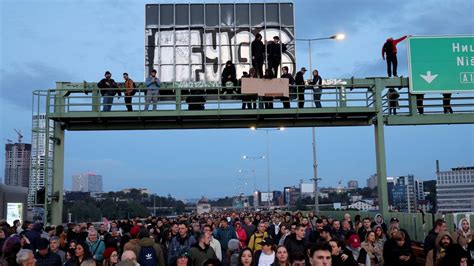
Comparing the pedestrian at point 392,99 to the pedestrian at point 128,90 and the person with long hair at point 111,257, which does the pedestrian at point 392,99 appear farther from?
the person with long hair at point 111,257

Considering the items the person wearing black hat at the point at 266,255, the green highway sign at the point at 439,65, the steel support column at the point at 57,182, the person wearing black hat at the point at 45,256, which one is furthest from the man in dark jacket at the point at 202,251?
the green highway sign at the point at 439,65

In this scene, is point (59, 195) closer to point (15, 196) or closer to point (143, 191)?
point (15, 196)

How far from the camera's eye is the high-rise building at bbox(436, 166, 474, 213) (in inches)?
4323

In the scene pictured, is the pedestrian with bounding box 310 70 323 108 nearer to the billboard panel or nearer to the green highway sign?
the green highway sign

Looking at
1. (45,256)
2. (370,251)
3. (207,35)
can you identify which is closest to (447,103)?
(207,35)

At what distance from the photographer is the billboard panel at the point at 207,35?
25.4m

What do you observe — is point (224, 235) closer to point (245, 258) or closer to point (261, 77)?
point (245, 258)

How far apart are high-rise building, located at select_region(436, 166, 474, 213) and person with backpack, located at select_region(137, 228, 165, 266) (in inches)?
4217

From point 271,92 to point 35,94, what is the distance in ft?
29.5

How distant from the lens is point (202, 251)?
30.3ft

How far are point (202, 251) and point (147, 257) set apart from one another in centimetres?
99

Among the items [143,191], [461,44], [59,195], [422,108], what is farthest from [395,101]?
Answer: [143,191]

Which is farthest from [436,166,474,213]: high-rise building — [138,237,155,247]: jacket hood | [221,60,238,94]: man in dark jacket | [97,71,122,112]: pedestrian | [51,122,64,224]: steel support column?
[138,237,155,247]: jacket hood

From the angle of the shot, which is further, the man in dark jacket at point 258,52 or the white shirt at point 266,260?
the man in dark jacket at point 258,52
